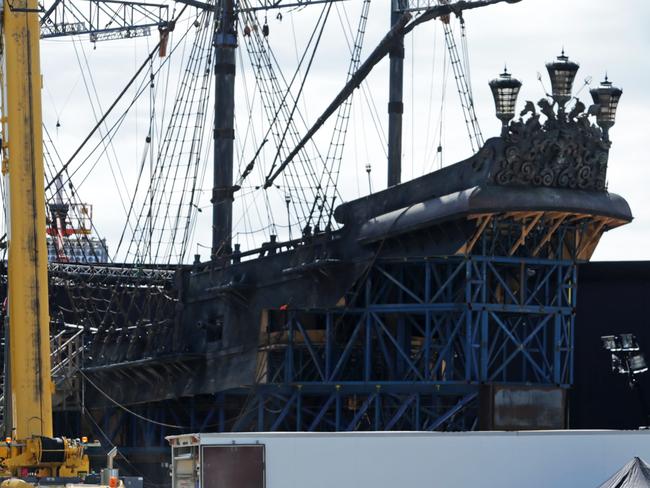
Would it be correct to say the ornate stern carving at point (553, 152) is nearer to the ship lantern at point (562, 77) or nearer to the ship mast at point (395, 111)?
the ship lantern at point (562, 77)

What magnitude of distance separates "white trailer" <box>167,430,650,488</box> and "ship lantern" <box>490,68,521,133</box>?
1440 cm

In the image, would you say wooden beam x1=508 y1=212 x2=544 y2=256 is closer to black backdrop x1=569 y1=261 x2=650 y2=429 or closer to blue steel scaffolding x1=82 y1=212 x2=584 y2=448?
blue steel scaffolding x1=82 y1=212 x2=584 y2=448

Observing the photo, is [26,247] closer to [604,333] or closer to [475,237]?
[475,237]

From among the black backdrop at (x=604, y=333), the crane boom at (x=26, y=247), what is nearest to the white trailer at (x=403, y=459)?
the crane boom at (x=26, y=247)

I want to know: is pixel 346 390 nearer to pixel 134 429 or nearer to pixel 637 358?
pixel 637 358

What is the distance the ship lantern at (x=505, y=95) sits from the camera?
154 feet

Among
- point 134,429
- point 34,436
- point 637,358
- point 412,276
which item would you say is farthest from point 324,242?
point 34,436

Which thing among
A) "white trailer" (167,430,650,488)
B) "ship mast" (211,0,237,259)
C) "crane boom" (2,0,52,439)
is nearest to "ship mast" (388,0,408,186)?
"ship mast" (211,0,237,259)

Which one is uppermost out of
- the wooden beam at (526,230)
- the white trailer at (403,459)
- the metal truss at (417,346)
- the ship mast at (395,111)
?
the ship mast at (395,111)

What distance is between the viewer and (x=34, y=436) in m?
34.8

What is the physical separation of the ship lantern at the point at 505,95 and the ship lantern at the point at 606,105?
8.16 ft

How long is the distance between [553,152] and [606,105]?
8.12 ft

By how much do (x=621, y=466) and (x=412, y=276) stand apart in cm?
1624

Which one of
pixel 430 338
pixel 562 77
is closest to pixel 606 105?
pixel 562 77
